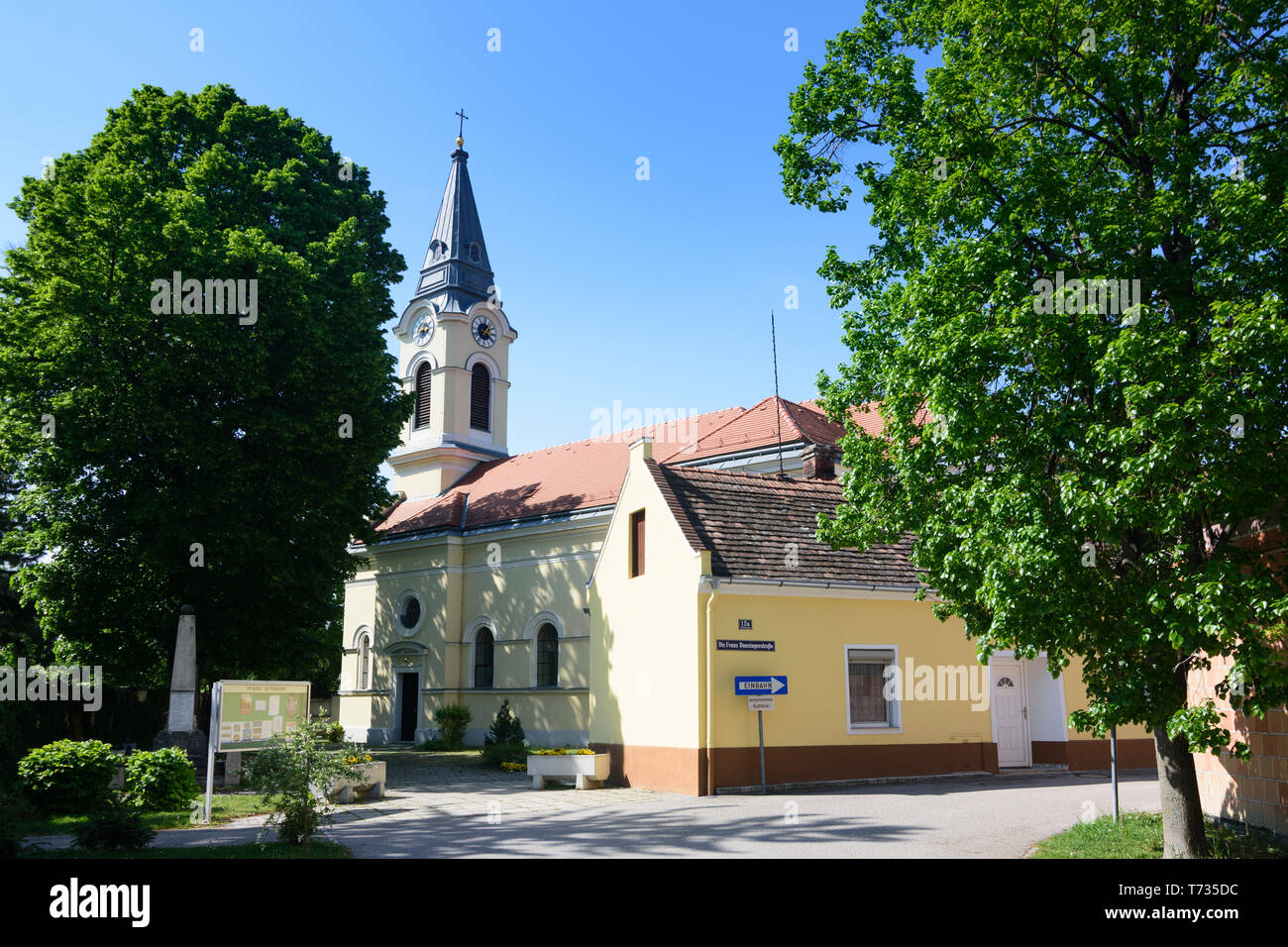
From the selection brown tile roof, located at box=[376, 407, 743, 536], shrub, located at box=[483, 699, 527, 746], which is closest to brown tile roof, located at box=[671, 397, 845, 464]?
brown tile roof, located at box=[376, 407, 743, 536]

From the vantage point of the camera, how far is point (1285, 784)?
10.6 m

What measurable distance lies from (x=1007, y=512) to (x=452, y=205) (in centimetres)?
3895

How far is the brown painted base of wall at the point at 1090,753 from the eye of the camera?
21.1 m

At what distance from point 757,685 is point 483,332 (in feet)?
94.2

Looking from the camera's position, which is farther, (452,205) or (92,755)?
(452,205)

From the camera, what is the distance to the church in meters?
17.4

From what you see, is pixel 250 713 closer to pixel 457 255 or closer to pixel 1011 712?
pixel 1011 712

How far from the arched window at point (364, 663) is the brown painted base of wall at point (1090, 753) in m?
25.5

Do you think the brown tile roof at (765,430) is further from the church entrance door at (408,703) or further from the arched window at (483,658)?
the church entrance door at (408,703)

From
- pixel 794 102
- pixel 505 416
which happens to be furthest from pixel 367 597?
pixel 794 102

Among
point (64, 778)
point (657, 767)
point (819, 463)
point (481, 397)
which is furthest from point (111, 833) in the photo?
point (481, 397)

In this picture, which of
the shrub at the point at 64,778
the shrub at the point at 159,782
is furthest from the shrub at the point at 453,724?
the shrub at the point at 64,778

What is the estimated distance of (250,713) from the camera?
15758mm
